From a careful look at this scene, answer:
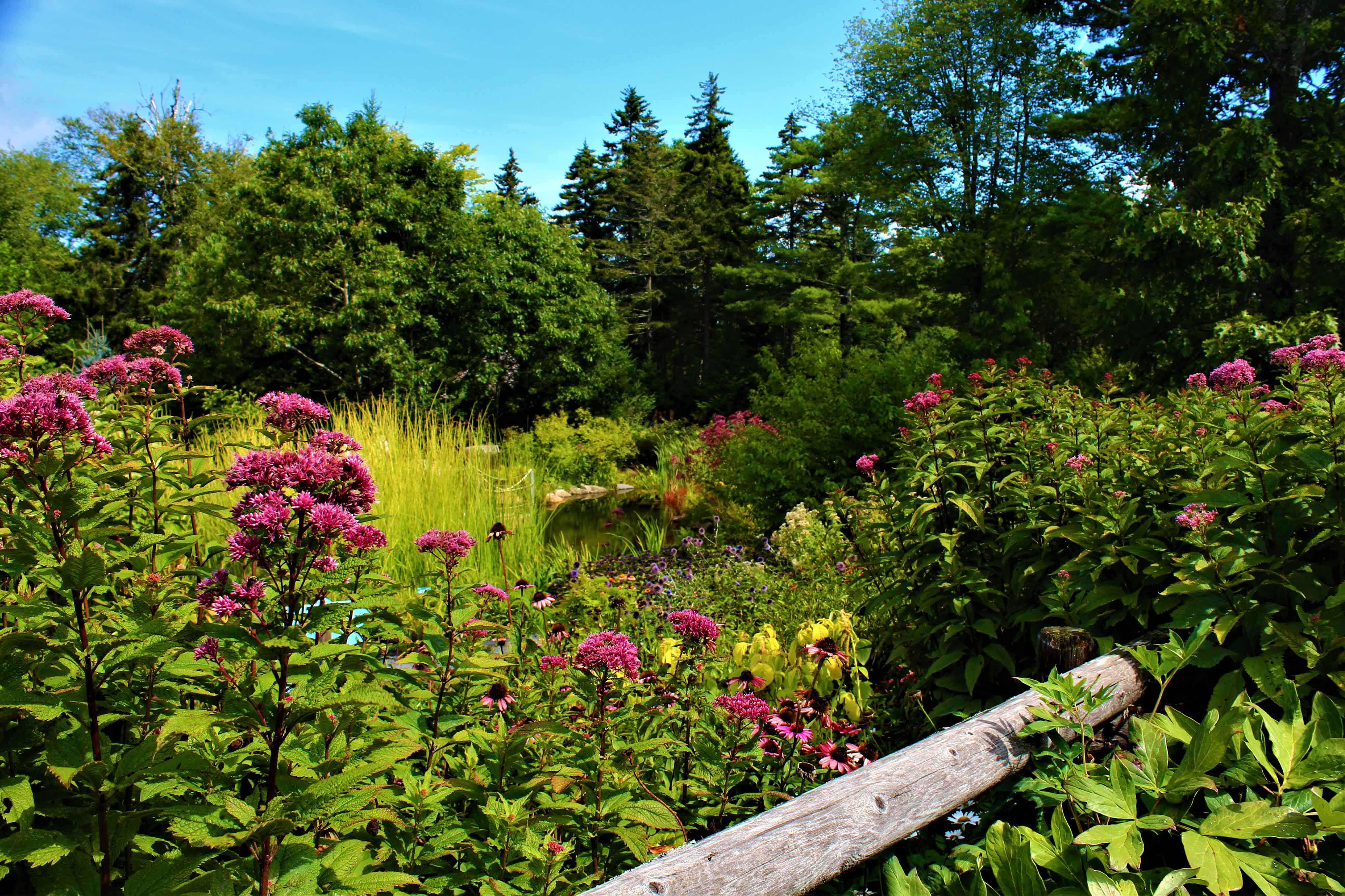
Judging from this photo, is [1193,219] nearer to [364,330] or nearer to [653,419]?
[364,330]

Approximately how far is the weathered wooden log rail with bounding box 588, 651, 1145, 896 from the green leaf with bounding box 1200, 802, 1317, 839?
13.4 inches

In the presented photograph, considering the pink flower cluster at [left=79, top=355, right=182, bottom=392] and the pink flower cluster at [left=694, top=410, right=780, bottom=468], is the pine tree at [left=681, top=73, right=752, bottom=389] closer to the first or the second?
the pink flower cluster at [left=694, top=410, right=780, bottom=468]

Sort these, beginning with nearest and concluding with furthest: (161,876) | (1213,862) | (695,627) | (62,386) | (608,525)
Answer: (161,876) → (1213,862) → (62,386) → (695,627) → (608,525)

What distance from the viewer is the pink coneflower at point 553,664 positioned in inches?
82.3

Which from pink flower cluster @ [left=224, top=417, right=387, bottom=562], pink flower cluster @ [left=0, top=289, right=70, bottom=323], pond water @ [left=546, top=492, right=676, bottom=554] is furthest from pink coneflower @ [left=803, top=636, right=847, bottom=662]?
pond water @ [left=546, top=492, right=676, bottom=554]

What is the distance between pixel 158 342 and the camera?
228 cm

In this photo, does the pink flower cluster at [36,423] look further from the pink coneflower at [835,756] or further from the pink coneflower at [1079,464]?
the pink coneflower at [1079,464]

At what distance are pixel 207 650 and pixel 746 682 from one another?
4.66 feet

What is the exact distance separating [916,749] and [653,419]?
22249 mm

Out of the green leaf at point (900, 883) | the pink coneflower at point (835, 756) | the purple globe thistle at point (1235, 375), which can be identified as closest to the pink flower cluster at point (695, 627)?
the pink coneflower at point (835, 756)

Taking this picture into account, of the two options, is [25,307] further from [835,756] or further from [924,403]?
[924,403]

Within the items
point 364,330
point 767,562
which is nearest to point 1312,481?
point 767,562

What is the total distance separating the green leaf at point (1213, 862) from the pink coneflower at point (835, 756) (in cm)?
84

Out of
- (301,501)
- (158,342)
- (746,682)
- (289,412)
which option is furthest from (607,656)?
(158,342)
